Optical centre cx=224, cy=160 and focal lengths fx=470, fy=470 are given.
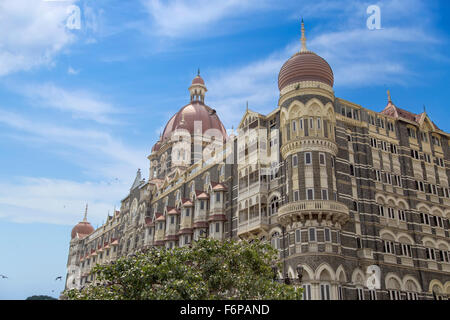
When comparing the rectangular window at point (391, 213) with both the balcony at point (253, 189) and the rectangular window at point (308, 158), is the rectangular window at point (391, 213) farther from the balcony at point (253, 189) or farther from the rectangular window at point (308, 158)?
the balcony at point (253, 189)

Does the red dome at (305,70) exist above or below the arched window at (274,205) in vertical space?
above

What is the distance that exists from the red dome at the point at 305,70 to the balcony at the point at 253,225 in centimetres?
1360

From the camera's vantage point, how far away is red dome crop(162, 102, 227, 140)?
82812 millimetres

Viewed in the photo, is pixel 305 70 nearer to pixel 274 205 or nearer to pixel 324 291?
pixel 274 205

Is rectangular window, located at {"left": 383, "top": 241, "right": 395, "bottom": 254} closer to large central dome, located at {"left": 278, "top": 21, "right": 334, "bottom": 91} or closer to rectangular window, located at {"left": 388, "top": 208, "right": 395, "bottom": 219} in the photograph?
rectangular window, located at {"left": 388, "top": 208, "right": 395, "bottom": 219}

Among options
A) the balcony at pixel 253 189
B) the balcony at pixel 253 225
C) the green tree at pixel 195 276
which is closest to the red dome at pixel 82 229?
the balcony at pixel 253 189

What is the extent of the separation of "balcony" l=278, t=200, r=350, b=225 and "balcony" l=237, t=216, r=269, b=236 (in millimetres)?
3964

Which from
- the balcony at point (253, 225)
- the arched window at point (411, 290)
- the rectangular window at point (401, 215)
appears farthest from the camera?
the rectangular window at point (401, 215)

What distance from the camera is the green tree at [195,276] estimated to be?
26.5 metres

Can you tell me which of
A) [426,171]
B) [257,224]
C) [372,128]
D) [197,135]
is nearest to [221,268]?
[257,224]

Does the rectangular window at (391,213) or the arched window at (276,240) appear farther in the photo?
the rectangular window at (391,213)

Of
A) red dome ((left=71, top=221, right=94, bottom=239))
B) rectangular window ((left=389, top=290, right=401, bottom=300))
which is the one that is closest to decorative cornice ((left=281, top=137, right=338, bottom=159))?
rectangular window ((left=389, top=290, right=401, bottom=300))
